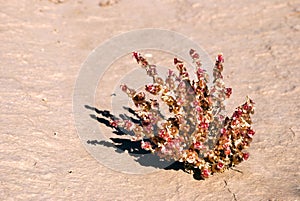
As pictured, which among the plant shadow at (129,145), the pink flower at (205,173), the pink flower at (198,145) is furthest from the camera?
the plant shadow at (129,145)

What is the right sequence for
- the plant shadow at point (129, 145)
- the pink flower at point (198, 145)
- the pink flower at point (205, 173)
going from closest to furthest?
1. the pink flower at point (198, 145)
2. the pink flower at point (205, 173)
3. the plant shadow at point (129, 145)

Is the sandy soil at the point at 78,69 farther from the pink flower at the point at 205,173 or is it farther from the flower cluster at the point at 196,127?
the flower cluster at the point at 196,127

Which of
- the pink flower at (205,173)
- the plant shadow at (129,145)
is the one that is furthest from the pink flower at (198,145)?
the plant shadow at (129,145)

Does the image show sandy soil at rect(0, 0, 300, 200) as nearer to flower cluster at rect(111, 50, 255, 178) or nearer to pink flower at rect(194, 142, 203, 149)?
flower cluster at rect(111, 50, 255, 178)

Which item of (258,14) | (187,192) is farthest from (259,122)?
(258,14)

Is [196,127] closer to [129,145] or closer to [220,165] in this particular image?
[220,165]

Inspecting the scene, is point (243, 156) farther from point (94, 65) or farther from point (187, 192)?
point (94, 65)
